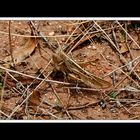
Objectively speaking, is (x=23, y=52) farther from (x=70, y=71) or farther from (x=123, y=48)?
(x=123, y=48)

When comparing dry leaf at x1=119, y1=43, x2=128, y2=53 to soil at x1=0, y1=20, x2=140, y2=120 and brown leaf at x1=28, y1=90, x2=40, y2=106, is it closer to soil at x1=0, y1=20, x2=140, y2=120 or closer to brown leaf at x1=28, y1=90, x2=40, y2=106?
soil at x1=0, y1=20, x2=140, y2=120

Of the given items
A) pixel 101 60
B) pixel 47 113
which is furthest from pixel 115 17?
pixel 47 113

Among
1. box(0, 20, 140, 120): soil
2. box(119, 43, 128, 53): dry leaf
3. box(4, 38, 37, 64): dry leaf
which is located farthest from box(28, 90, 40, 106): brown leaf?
box(119, 43, 128, 53): dry leaf

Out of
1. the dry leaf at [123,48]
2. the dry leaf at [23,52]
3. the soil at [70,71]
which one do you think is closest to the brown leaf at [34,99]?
the soil at [70,71]

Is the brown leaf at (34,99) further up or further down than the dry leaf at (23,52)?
further down

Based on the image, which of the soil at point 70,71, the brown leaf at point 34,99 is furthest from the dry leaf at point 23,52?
the brown leaf at point 34,99

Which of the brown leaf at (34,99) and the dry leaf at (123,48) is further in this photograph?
the dry leaf at (123,48)

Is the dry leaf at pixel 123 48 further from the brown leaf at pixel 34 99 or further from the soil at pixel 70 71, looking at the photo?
the brown leaf at pixel 34 99

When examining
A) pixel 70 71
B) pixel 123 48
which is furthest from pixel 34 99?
pixel 123 48
